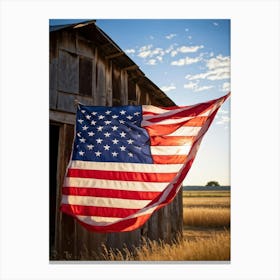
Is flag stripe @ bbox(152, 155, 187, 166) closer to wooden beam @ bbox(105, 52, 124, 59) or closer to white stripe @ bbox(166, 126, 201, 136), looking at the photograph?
white stripe @ bbox(166, 126, 201, 136)

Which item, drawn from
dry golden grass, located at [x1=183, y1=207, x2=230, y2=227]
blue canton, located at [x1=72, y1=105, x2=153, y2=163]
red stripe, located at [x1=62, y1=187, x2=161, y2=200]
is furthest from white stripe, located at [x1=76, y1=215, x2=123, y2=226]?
dry golden grass, located at [x1=183, y1=207, x2=230, y2=227]

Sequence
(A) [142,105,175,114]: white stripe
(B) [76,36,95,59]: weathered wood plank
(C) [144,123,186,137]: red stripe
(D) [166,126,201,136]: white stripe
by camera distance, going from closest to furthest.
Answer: (D) [166,126,201,136]: white stripe
(C) [144,123,186,137]: red stripe
(A) [142,105,175,114]: white stripe
(B) [76,36,95,59]: weathered wood plank

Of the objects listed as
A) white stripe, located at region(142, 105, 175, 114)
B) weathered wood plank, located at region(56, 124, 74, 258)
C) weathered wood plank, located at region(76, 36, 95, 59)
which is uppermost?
weathered wood plank, located at region(76, 36, 95, 59)

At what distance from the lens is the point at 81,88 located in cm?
736

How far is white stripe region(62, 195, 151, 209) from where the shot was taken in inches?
235

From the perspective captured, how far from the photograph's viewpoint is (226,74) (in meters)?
6.58

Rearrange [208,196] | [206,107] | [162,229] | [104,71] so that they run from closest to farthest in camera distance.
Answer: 1. [206,107]
2. [208,196]
3. [104,71]
4. [162,229]

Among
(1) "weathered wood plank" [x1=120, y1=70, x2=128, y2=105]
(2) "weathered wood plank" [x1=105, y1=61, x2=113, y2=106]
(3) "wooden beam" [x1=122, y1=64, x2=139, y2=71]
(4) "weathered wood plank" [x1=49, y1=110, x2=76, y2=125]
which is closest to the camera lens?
(4) "weathered wood plank" [x1=49, y1=110, x2=76, y2=125]

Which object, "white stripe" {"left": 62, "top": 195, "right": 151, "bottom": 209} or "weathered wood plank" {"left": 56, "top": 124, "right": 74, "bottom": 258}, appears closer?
"white stripe" {"left": 62, "top": 195, "right": 151, "bottom": 209}

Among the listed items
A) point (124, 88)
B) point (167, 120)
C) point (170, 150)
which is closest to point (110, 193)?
point (170, 150)

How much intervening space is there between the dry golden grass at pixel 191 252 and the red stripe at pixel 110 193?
144 cm
